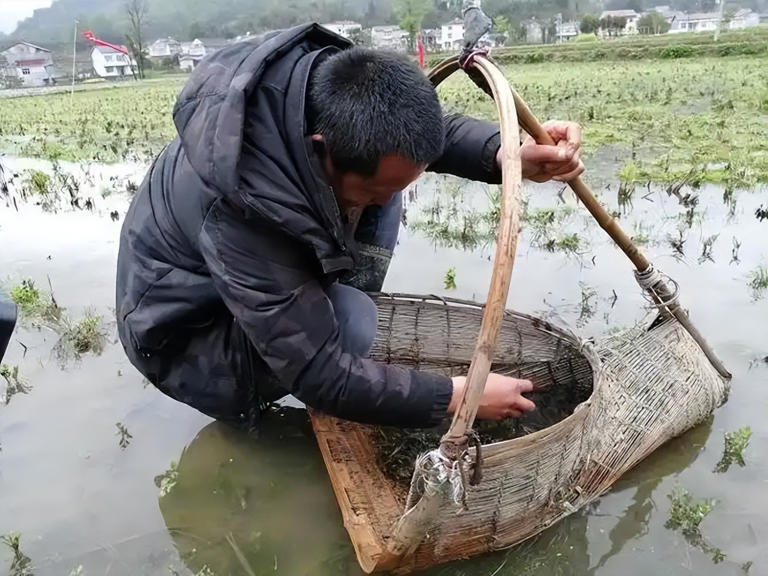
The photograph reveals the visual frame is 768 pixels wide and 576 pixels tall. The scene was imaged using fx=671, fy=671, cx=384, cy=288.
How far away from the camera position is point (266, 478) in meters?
2.48

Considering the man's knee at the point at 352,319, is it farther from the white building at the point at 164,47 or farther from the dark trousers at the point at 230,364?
the white building at the point at 164,47

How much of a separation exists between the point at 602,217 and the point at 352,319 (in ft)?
3.21

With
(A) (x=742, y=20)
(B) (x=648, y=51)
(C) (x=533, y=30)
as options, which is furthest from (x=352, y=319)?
(A) (x=742, y=20)

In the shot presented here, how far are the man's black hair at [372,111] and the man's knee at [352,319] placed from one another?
29.2 inches

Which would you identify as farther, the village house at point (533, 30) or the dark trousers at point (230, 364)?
the village house at point (533, 30)

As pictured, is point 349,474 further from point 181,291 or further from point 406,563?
point 181,291

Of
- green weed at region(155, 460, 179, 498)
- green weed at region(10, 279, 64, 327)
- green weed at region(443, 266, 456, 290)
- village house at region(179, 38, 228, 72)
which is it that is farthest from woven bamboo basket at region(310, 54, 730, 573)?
village house at region(179, 38, 228, 72)

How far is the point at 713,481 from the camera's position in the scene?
7.66 ft

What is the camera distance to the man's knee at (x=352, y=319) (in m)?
2.34

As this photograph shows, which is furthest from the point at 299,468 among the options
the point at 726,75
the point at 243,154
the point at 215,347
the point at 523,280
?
the point at 726,75

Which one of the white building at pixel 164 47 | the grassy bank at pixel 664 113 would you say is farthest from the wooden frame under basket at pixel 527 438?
the white building at pixel 164 47

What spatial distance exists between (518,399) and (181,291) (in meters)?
1.08

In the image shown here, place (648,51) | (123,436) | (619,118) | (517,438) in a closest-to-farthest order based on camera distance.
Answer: (517,438) → (123,436) → (619,118) → (648,51)

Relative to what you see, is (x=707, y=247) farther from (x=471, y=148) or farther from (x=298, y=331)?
(x=298, y=331)
